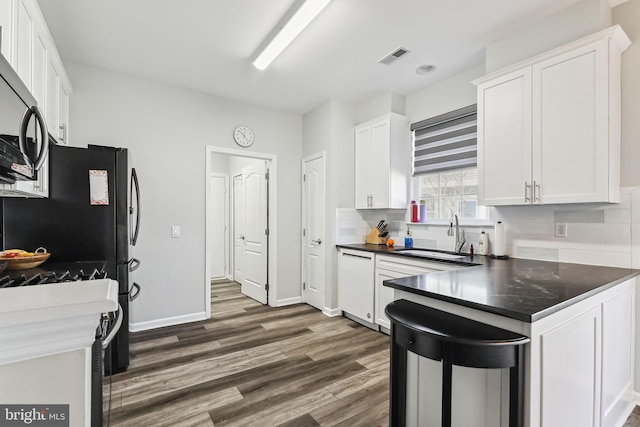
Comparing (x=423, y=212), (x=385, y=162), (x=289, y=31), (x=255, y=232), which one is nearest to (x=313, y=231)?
(x=255, y=232)

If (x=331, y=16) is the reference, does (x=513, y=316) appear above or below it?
below

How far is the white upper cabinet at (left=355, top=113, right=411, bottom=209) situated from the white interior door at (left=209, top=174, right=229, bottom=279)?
3229 mm

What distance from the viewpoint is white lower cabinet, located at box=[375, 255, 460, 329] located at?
2.87 metres

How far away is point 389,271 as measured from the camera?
3.21m

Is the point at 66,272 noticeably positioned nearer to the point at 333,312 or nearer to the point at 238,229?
the point at 333,312

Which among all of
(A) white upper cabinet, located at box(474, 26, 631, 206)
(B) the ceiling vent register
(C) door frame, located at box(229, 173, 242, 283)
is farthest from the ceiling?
(C) door frame, located at box(229, 173, 242, 283)

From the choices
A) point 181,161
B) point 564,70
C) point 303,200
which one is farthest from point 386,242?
point 181,161

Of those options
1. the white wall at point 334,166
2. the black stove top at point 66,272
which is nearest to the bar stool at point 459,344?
the black stove top at point 66,272

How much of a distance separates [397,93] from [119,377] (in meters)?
3.96

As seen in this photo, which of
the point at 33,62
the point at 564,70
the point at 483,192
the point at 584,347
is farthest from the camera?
the point at 483,192

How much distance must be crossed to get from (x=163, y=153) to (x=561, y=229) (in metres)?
3.92

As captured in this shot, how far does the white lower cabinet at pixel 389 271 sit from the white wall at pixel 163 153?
2092mm

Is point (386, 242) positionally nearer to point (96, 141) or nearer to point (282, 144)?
point (282, 144)

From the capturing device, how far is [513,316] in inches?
47.4
